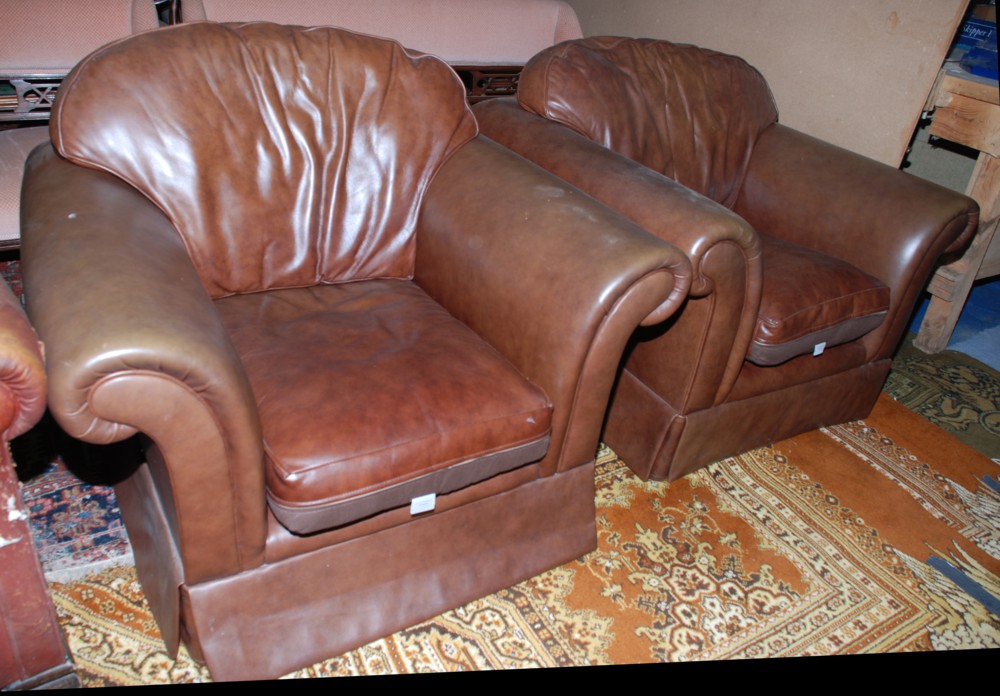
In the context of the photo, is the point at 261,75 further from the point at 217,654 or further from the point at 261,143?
the point at 217,654

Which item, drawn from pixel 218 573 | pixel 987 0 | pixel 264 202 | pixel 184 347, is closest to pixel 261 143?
pixel 264 202

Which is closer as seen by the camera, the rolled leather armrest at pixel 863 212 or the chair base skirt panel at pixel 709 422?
the chair base skirt panel at pixel 709 422

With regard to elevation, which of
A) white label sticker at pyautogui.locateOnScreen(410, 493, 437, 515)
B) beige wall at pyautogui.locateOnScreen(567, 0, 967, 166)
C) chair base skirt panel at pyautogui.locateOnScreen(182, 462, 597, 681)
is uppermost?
beige wall at pyautogui.locateOnScreen(567, 0, 967, 166)

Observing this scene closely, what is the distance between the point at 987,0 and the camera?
260 cm

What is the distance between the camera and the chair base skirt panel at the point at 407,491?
129 centimetres

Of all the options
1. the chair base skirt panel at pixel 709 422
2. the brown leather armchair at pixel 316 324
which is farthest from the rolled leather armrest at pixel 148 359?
the chair base skirt panel at pixel 709 422

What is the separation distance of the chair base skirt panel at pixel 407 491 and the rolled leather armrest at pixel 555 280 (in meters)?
0.13

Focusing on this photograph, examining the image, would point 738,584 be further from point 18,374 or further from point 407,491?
point 18,374

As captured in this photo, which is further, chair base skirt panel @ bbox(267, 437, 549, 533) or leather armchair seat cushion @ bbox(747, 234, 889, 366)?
leather armchair seat cushion @ bbox(747, 234, 889, 366)

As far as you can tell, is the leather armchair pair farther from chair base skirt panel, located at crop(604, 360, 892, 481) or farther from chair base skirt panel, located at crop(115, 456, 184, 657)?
chair base skirt panel, located at crop(604, 360, 892, 481)

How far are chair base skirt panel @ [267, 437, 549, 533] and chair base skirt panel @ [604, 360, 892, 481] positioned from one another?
0.54 m

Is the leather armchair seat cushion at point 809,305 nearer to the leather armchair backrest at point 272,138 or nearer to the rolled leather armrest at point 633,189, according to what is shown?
the rolled leather armrest at point 633,189

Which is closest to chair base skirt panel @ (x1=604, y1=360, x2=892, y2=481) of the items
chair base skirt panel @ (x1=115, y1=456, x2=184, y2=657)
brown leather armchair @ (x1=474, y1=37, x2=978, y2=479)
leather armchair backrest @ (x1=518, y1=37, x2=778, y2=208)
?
brown leather armchair @ (x1=474, y1=37, x2=978, y2=479)

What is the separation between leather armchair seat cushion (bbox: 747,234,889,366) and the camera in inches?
76.0
